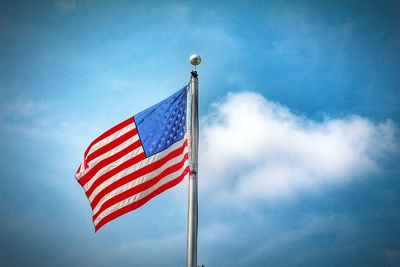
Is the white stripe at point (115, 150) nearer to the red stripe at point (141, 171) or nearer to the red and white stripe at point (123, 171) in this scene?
the red and white stripe at point (123, 171)

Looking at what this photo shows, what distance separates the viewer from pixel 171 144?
1343 cm

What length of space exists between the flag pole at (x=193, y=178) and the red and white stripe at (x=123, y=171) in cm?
40

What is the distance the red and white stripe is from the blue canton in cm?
24

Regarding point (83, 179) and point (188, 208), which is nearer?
point (188, 208)

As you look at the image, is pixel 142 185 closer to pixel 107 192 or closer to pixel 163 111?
pixel 107 192

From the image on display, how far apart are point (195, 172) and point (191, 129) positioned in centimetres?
154

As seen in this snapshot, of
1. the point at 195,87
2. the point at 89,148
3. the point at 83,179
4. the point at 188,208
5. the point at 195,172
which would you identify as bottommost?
the point at 188,208

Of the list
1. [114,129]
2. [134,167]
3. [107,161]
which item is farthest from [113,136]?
[134,167]

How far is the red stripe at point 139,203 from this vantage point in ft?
42.4

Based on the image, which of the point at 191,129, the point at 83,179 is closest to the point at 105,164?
the point at 83,179

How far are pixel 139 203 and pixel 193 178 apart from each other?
237 centimetres

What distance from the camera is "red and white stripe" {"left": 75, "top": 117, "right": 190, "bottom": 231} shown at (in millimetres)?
13180

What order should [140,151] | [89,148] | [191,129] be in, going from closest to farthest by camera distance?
1. [191,129]
2. [140,151]
3. [89,148]

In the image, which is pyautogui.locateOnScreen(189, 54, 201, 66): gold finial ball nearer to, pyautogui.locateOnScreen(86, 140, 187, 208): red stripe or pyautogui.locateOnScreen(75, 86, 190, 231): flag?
pyautogui.locateOnScreen(75, 86, 190, 231): flag
